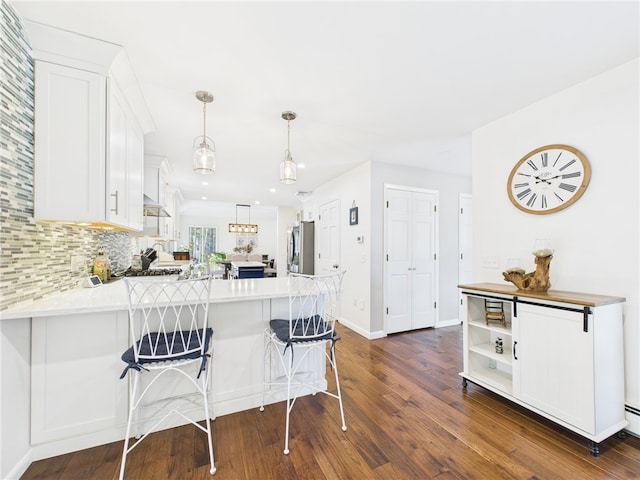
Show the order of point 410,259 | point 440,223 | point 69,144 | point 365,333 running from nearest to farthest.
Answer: point 69,144 → point 365,333 → point 410,259 → point 440,223

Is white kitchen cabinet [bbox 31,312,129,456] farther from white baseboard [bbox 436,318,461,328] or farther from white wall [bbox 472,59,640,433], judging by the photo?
white baseboard [bbox 436,318,461,328]

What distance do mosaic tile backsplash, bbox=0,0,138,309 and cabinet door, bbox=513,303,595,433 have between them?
→ 3222mm

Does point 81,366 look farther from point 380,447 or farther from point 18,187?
point 380,447

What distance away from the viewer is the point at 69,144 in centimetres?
166

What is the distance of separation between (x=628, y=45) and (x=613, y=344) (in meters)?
1.87

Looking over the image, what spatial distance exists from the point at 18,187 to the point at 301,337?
6.00 ft

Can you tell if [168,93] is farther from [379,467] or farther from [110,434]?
[379,467]

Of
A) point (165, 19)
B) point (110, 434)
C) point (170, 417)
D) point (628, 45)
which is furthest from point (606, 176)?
point (110, 434)

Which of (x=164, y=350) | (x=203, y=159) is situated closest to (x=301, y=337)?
(x=164, y=350)

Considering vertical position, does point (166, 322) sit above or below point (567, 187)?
below

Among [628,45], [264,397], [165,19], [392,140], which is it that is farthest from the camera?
[392,140]

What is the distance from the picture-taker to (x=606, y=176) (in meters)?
1.91

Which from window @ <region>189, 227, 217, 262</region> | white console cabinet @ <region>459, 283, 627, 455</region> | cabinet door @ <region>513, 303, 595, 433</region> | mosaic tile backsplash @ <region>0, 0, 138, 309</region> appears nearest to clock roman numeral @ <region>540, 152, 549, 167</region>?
white console cabinet @ <region>459, 283, 627, 455</region>

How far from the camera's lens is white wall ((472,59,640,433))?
1792mm
